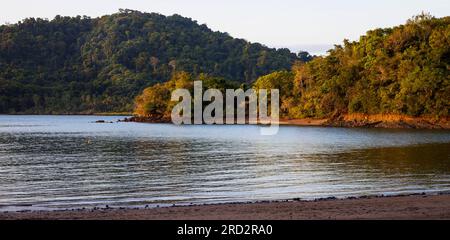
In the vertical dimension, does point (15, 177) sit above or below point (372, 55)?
below

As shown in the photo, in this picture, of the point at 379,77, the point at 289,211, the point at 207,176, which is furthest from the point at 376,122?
the point at 289,211

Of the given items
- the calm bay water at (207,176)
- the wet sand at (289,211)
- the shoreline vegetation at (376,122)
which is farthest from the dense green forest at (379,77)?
the wet sand at (289,211)

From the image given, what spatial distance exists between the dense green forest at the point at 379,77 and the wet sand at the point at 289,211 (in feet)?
248

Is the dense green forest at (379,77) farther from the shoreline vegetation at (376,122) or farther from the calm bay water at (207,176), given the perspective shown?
the calm bay water at (207,176)

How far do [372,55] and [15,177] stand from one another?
85.1 m

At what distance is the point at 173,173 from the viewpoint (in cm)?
3234

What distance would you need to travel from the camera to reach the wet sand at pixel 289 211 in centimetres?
1655

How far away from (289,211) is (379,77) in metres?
87.2

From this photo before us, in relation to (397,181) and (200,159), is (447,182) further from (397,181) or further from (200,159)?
(200,159)

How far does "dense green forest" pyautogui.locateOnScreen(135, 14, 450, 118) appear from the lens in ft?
301

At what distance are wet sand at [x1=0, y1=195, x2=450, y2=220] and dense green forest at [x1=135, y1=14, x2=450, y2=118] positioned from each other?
7546 centimetres

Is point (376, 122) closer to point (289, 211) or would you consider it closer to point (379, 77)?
point (379, 77)

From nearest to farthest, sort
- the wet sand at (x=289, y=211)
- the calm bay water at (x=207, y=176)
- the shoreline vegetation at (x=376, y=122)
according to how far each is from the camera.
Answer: the wet sand at (x=289, y=211)
the calm bay water at (x=207, y=176)
the shoreline vegetation at (x=376, y=122)

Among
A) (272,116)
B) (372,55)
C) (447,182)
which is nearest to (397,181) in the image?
(447,182)
